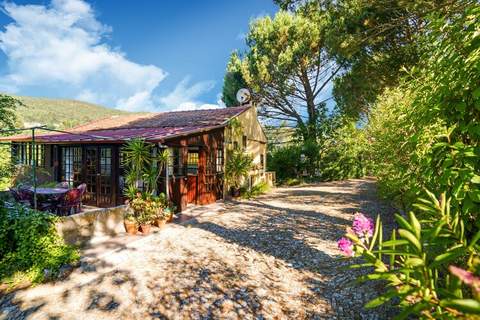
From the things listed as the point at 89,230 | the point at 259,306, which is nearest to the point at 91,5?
the point at 89,230

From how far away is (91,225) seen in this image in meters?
6.50

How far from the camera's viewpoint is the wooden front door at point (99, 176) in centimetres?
1075

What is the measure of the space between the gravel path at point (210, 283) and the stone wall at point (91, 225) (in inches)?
35.7

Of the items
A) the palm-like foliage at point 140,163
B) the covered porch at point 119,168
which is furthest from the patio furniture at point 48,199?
the covered porch at point 119,168

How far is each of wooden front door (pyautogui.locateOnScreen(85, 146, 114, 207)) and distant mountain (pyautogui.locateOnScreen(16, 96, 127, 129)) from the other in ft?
177

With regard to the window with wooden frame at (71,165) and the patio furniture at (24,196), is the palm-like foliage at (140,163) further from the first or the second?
the window with wooden frame at (71,165)

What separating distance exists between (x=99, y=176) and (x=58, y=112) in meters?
74.3

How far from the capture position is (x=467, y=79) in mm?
2240

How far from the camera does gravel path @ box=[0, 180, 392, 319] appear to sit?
12.6 feet

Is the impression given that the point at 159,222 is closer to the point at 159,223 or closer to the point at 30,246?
the point at 159,223

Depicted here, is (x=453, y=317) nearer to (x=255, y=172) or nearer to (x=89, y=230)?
(x=89, y=230)

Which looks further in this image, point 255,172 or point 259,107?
point 259,107

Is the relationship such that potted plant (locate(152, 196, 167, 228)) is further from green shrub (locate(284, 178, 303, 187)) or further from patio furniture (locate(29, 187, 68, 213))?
green shrub (locate(284, 178, 303, 187))

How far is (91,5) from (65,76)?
38668 mm
